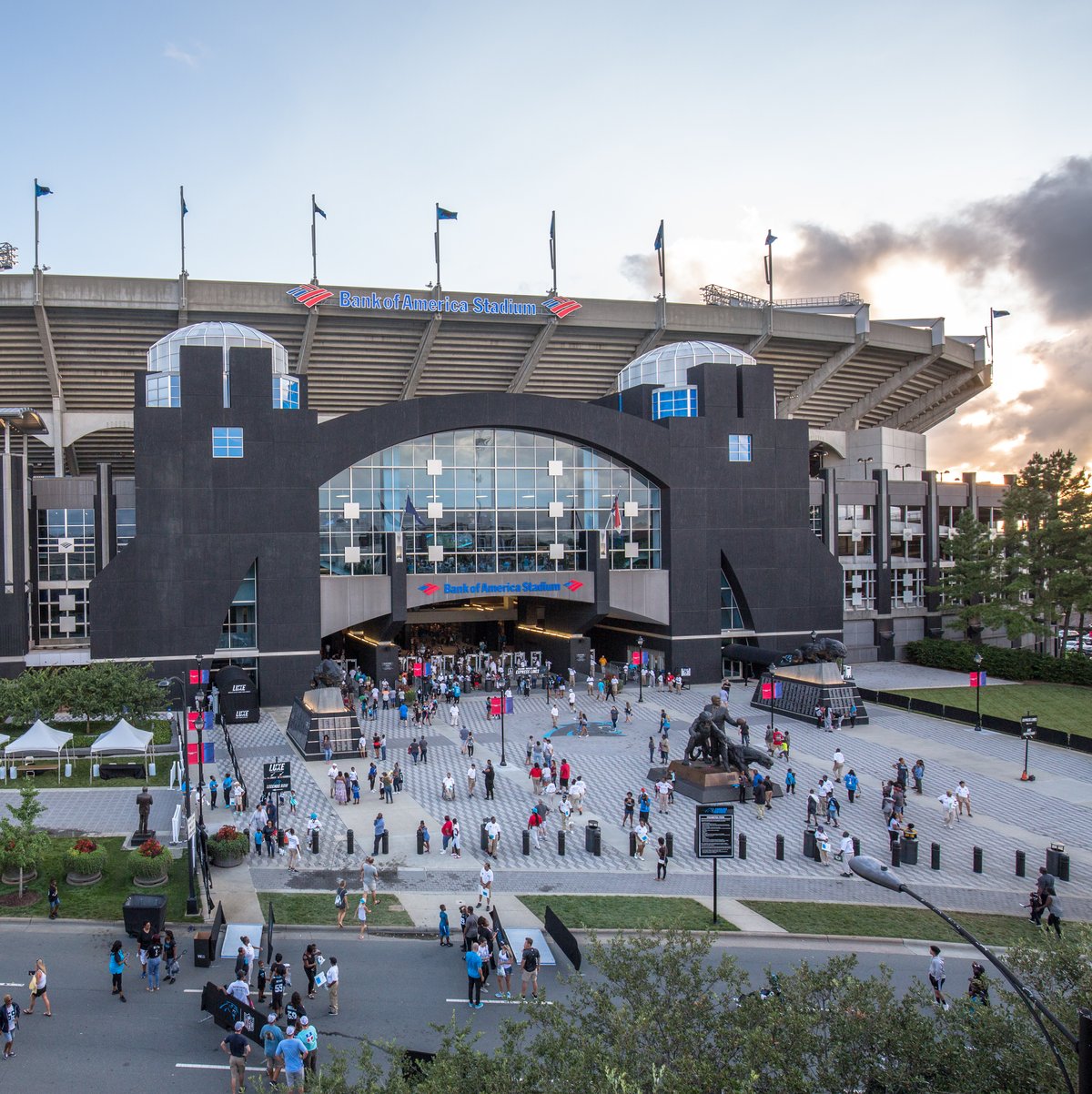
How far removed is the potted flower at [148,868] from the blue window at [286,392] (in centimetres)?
3442

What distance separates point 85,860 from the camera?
25141mm

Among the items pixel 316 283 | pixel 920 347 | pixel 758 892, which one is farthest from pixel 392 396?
pixel 758 892

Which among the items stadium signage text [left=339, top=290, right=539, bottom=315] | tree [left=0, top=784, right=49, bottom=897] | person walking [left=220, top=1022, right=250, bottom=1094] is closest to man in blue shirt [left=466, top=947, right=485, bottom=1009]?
person walking [left=220, top=1022, right=250, bottom=1094]

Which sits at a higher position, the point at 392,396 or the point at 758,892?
the point at 392,396

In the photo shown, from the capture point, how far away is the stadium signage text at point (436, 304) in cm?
6944

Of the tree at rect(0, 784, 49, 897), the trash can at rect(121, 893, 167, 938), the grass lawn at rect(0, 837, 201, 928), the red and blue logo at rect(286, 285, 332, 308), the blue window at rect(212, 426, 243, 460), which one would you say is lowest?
the grass lawn at rect(0, 837, 201, 928)

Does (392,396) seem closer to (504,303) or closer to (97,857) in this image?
(504,303)

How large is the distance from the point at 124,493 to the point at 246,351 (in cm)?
1305

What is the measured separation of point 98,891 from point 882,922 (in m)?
20.0

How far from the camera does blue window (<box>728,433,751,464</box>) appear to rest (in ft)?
203

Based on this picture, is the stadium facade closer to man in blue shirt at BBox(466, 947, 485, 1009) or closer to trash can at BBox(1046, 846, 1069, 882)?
trash can at BBox(1046, 846, 1069, 882)

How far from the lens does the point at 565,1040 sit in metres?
11.5

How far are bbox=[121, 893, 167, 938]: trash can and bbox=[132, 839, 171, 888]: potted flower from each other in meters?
3.16

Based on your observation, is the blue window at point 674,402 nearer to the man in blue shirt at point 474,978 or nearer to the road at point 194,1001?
the road at point 194,1001
